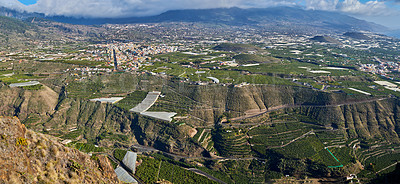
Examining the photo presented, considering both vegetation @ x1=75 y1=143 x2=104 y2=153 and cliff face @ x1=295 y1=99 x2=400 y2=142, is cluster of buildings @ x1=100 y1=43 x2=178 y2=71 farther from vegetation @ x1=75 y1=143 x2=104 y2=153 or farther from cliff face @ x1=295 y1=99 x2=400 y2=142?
cliff face @ x1=295 y1=99 x2=400 y2=142

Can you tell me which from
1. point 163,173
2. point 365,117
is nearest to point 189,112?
point 163,173

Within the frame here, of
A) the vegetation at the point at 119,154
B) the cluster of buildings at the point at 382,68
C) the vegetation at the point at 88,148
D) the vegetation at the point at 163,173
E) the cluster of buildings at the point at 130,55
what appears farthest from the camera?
the cluster of buildings at the point at 130,55

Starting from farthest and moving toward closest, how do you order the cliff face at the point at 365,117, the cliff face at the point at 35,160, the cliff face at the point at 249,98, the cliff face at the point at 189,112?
the cliff face at the point at 249,98, the cliff face at the point at 189,112, the cliff face at the point at 365,117, the cliff face at the point at 35,160

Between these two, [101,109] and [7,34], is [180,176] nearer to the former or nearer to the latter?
[101,109]

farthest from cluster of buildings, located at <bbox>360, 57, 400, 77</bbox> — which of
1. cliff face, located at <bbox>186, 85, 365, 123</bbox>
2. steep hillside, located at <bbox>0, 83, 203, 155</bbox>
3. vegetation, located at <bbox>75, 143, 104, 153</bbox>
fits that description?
vegetation, located at <bbox>75, 143, 104, 153</bbox>

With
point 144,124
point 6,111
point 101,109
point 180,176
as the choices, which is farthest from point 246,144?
point 6,111

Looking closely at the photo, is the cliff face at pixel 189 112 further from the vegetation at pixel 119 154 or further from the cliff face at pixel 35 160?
the cliff face at pixel 35 160

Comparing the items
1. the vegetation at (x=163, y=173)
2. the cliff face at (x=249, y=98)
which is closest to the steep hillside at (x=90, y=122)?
the vegetation at (x=163, y=173)

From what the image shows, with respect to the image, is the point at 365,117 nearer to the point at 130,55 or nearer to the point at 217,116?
the point at 217,116

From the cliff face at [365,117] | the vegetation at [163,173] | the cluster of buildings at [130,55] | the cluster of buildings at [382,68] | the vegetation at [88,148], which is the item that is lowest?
the vegetation at [163,173]

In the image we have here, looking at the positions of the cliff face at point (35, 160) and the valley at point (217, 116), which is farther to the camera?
the valley at point (217, 116)
